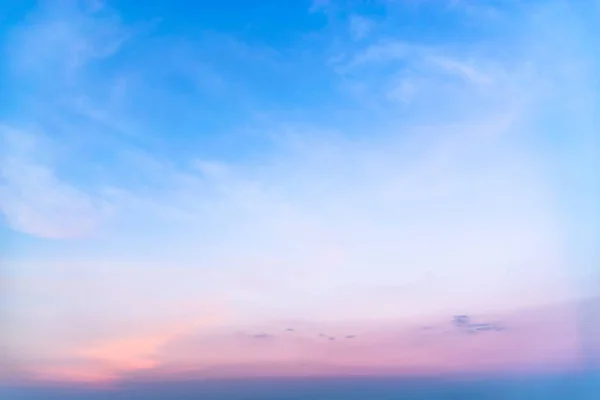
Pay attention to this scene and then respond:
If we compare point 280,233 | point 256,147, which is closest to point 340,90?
point 256,147

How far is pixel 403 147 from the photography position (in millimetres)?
4535

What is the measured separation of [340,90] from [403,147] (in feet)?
1.62

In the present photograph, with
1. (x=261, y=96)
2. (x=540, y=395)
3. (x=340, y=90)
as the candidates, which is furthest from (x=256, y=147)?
(x=540, y=395)

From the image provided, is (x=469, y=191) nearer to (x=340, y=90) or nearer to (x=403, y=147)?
(x=403, y=147)

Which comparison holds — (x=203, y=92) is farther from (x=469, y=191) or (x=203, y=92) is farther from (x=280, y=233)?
(x=469, y=191)

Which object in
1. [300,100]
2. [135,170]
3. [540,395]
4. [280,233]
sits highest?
[300,100]

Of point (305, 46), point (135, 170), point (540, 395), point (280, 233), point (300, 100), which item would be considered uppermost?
point (305, 46)

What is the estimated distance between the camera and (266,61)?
14.6ft

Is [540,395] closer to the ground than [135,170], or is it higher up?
closer to the ground

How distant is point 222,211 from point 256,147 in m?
0.42

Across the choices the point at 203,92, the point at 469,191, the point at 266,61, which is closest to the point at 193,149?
the point at 203,92

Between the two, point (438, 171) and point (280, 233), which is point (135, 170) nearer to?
point (280, 233)

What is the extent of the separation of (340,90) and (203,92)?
0.78m

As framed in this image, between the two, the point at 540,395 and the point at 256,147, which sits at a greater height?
the point at 256,147
